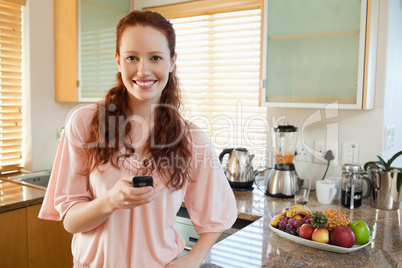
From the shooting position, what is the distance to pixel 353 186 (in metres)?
1.92

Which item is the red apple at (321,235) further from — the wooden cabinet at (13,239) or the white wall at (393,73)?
the wooden cabinet at (13,239)

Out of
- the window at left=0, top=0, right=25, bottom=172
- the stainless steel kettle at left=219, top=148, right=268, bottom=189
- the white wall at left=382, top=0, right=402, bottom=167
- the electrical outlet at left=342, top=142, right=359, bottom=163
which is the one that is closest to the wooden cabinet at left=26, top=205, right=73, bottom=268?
the window at left=0, top=0, right=25, bottom=172

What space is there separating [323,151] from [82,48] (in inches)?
69.0

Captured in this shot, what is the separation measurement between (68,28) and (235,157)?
148cm

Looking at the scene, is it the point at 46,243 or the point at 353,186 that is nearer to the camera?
the point at 353,186

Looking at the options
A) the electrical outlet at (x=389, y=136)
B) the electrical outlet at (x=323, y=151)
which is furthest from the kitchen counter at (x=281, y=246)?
the electrical outlet at (x=389, y=136)

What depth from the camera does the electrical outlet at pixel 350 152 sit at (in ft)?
7.12

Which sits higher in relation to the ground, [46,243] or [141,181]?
[141,181]

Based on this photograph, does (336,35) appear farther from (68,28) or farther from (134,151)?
(68,28)

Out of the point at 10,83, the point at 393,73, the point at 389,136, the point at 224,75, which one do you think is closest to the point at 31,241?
the point at 10,83

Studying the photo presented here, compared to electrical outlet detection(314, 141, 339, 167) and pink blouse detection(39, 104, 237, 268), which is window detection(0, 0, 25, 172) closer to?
pink blouse detection(39, 104, 237, 268)

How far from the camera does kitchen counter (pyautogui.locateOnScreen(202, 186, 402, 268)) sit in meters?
1.30

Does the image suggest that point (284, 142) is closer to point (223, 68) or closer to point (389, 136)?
point (389, 136)

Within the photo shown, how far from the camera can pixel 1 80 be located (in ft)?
8.21
